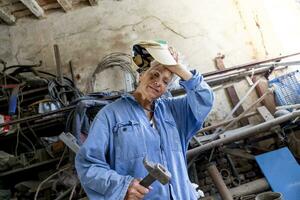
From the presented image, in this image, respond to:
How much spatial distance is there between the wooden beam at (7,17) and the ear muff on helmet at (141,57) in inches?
138

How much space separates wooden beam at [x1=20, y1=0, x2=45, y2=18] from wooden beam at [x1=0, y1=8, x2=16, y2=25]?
1.28 feet

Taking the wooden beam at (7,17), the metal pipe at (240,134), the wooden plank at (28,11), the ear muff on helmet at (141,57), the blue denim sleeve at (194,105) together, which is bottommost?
the blue denim sleeve at (194,105)

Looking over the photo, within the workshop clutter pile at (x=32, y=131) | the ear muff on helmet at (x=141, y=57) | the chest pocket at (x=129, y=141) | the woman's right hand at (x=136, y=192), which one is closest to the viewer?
the woman's right hand at (x=136, y=192)

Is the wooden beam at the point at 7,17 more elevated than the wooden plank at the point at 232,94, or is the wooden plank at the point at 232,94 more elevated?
the wooden beam at the point at 7,17

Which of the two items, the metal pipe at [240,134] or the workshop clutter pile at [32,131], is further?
the workshop clutter pile at [32,131]

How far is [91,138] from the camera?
1.49 metres

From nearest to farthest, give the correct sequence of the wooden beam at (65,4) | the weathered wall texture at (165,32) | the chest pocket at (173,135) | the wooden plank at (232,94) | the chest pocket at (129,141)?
1. the chest pocket at (129,141)
2. the chest pocket at (173,135)
3. the wooden plank at (232,94)
4. the weathered wall texture at (165,32)
5. the wooden beam at (65,4)

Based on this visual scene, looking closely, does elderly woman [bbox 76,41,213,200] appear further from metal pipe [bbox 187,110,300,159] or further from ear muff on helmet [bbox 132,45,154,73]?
metal pipe [bbox 187,110,300,159]

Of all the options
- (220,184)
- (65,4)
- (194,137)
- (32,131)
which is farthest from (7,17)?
(220,184)

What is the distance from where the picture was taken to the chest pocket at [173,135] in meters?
1.61

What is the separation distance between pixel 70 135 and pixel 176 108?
1373mm

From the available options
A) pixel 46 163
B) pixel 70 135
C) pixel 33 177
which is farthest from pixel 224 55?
pixel 33 177

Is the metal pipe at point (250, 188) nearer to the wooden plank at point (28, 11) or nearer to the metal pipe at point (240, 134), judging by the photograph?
the metal pipe at point (240, 134)

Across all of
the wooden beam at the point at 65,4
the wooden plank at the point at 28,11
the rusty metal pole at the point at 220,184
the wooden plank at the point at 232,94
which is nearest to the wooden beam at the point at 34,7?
the wooden plank at the point at 28,11
